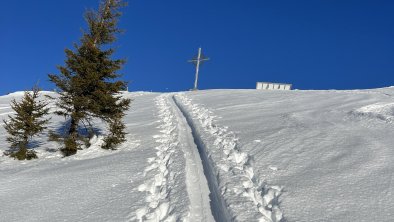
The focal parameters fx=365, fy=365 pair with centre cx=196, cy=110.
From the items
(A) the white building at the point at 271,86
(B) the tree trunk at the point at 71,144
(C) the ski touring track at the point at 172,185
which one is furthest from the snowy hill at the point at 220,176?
(A) the white building at the point at 271,86

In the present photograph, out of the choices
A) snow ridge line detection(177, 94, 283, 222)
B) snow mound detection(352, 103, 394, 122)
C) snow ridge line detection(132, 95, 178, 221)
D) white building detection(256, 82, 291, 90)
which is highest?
white building detection(256, 82, 291, 90)

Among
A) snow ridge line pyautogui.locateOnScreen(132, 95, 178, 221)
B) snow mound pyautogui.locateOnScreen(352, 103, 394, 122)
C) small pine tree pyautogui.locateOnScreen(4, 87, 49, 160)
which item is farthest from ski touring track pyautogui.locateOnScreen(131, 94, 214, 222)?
snow mound pyautogui.locateOnScreen(352, 103, 394, 122)

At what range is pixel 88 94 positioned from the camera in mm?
14344

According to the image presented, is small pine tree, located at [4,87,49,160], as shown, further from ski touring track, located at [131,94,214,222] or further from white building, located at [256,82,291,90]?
white building, located at [256,82,291,90]

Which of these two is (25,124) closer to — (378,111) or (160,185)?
(160,185)

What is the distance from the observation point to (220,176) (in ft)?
33.3

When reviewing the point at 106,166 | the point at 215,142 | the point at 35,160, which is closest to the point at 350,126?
the point at 215,142

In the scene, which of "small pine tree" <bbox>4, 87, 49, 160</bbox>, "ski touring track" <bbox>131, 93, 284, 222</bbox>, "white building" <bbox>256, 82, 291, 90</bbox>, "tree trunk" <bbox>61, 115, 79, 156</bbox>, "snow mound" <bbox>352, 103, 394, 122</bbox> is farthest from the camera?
"white building" <bbox>256, 82, 291, 90</bbox>

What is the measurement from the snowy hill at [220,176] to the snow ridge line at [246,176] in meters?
0.03

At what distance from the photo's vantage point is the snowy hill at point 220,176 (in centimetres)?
814

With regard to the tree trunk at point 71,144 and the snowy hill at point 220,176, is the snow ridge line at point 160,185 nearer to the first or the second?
the snowy hill at point 220,176

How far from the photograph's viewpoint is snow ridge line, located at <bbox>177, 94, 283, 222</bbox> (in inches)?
318

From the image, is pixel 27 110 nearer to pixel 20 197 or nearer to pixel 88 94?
pixel 88 94

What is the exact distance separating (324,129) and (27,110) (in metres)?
12.0
